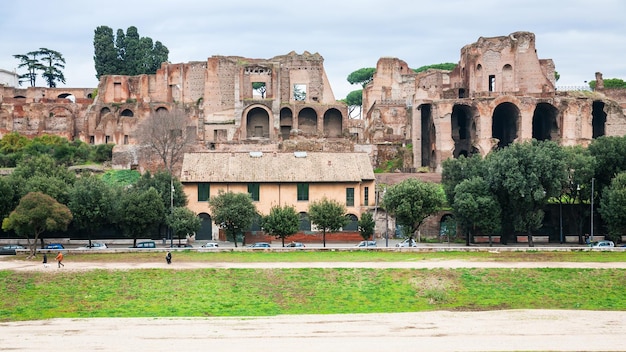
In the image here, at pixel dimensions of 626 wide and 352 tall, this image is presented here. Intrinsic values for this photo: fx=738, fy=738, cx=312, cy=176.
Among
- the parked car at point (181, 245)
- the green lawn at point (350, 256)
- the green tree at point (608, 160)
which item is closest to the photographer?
the green lawn at point (350, 256)

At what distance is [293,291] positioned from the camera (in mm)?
31688

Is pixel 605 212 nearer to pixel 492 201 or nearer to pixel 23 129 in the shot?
pixel 492 201

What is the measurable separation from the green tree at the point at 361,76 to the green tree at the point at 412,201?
69.0 metres

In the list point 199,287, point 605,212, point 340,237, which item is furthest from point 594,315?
point 340,237

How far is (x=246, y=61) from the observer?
78.4 metres

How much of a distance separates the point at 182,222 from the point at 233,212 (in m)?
3.19

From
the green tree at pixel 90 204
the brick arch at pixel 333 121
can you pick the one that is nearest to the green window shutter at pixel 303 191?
the green tree at pixel 90 204

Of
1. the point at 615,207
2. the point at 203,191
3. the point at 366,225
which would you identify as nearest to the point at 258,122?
the point at 203,191

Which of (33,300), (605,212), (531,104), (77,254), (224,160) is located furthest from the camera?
(531,104)

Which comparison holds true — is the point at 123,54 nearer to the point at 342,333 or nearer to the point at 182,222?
the point at 182,222

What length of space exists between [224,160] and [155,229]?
7.32m

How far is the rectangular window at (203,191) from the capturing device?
5200 centimetres

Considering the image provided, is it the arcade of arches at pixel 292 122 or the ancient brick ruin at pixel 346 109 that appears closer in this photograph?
the ancient brick ruin at pixel 346 109

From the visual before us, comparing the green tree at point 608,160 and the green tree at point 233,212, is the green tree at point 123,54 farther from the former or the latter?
the green tree at point 608,160
